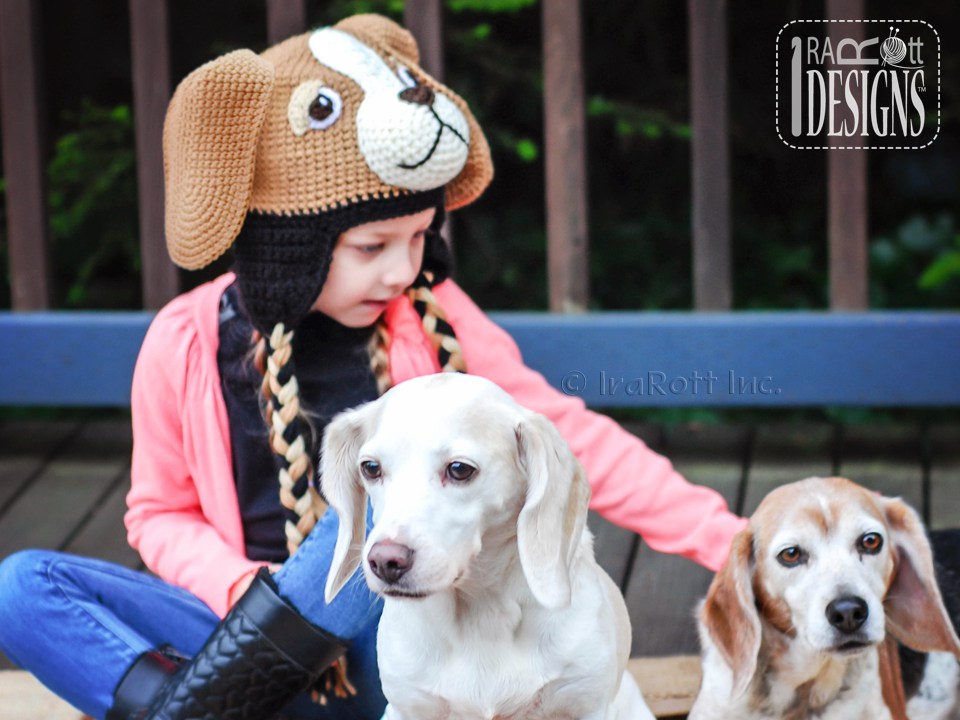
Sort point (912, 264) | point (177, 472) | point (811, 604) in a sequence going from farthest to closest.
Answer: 1. point (912, 264)
2. point (177, 472)
3. point (811, 604)

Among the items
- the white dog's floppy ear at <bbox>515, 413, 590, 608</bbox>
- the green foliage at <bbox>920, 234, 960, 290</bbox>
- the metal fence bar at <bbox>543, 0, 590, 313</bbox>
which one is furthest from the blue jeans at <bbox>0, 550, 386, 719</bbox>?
the green foliage at <bbox>920, 234, 960, 290</bbox>

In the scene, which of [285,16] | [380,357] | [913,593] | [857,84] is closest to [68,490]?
[285,16]

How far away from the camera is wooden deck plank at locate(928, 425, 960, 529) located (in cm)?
330

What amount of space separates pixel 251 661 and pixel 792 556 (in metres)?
0.81

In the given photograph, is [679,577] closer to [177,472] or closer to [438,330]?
[438,330]

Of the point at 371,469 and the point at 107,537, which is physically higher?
the point at 371,469

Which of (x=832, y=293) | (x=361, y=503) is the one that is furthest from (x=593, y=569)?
(x=832, y=293)

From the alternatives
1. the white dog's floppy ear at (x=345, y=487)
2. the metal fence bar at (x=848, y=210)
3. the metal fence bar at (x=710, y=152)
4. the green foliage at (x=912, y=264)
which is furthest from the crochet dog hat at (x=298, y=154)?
the green foliage at (x=912, y=264)

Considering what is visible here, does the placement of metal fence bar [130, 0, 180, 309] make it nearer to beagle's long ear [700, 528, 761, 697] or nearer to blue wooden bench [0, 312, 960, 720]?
blue wooden bench [0, 312, 960, 720]

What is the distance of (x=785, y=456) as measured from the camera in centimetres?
378

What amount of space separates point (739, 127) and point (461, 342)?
6.90 ft

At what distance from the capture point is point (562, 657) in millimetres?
1853

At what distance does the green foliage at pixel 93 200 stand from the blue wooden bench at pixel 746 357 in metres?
0.64

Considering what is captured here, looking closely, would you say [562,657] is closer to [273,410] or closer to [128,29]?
[273,410]
